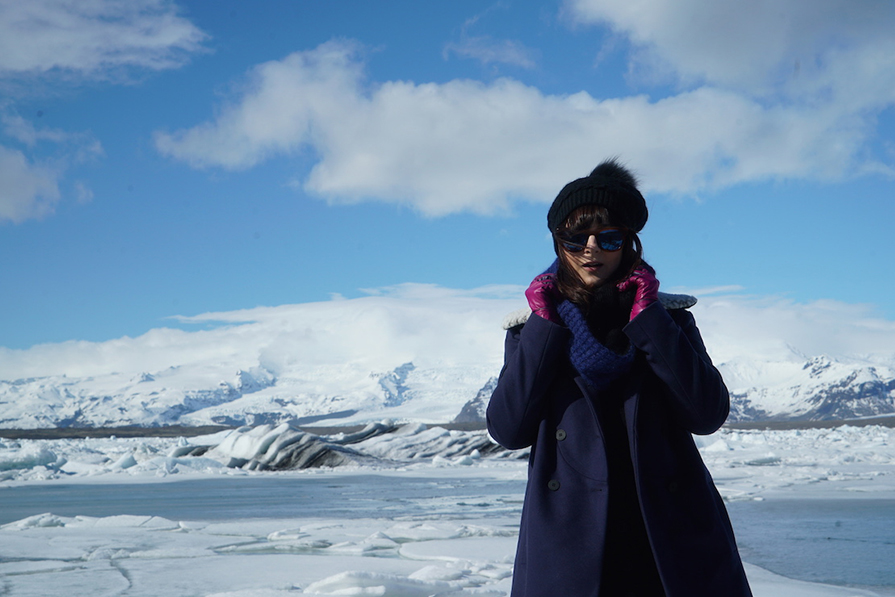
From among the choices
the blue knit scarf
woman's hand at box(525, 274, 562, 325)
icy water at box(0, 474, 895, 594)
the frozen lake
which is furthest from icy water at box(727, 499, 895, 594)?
woman's hand at box(525, 274, 562, 325)

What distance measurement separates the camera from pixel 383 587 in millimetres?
3504

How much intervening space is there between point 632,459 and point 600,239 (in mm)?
571

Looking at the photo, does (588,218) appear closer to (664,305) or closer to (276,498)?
(664,305)

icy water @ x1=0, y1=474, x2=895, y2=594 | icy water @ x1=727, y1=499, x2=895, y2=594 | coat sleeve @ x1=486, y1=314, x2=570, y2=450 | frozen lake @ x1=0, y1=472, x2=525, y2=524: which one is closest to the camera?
coat sleeve @ x1=486, y1=314, x2=570, y2=450

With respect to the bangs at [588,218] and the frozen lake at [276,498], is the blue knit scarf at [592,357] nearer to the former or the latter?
the bangs at [588,218]

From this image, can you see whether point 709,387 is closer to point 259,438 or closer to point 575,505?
point 575,505

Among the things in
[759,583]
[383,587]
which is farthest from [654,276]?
[759,583]

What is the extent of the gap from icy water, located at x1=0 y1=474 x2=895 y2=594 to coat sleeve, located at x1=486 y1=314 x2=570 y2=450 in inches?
116

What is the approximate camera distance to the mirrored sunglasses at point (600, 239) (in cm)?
193

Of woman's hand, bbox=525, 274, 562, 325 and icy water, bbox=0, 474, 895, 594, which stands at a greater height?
woman's hand, bbox=525, 274, 562, 325

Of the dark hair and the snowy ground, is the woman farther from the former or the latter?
the snowy ground

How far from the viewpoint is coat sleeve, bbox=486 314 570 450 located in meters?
1.86

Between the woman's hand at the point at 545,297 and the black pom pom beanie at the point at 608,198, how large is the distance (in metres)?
0.15

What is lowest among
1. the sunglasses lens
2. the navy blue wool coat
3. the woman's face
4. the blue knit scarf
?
the navy blue wool coat
